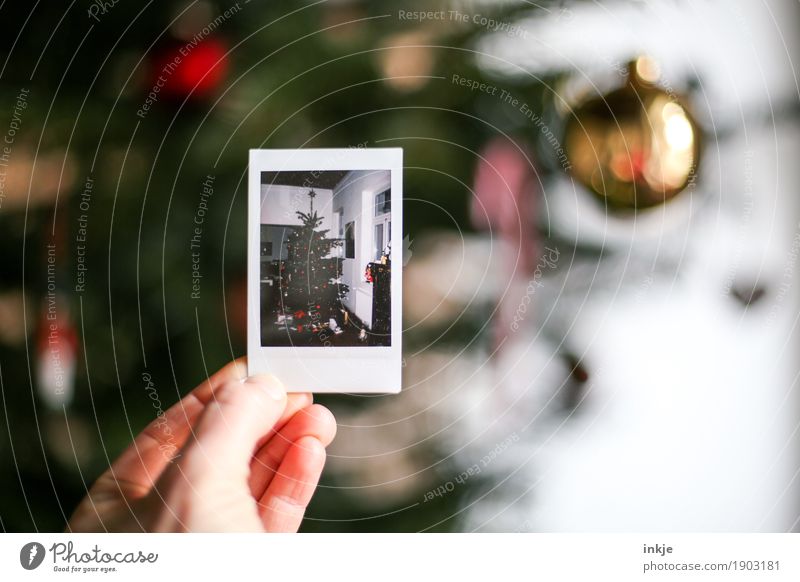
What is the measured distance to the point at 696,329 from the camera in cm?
69

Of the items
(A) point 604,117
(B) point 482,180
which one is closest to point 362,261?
(B) point 482,180

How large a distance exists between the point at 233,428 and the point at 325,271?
17cm

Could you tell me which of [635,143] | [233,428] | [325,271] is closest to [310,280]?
[325,271]

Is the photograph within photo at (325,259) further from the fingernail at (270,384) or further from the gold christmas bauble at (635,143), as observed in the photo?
the gold christmas bauble at (635,143)

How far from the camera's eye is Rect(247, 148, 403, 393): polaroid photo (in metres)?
0.66

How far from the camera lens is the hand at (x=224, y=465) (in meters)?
0.67

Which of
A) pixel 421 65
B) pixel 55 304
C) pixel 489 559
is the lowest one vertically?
pixel 489 559

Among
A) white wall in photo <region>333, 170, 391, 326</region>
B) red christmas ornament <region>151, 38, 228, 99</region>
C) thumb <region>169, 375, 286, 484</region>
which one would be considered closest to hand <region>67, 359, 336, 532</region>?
thumb <region>169, 375, 286, 484</region>

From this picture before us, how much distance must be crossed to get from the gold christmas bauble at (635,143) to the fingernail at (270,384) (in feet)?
1.09

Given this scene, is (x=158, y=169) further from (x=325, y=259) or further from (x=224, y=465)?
(x=224, y=465)

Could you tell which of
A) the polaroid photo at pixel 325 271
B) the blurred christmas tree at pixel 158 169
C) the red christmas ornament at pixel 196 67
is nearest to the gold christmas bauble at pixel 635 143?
the blurred christmas tree at pixel 158 169

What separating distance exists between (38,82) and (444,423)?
1.57ft

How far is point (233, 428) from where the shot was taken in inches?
26.7

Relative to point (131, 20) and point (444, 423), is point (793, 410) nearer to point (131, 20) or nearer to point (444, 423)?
point (444, 423)
